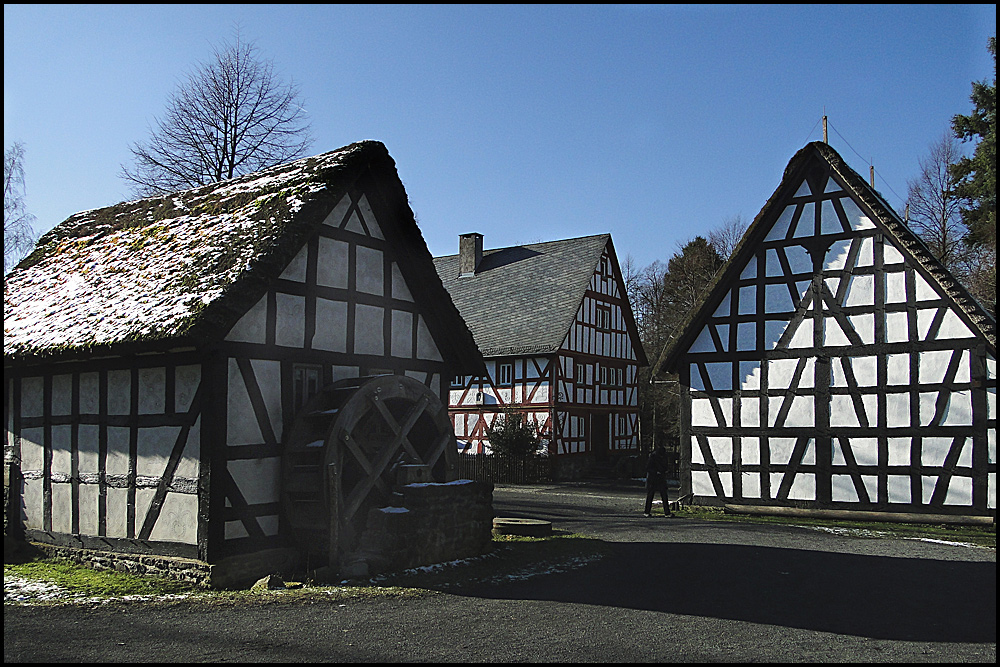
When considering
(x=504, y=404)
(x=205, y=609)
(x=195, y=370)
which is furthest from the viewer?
(x=504, y=404)

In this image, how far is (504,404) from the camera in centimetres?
3042

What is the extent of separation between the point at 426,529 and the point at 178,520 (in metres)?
3.11

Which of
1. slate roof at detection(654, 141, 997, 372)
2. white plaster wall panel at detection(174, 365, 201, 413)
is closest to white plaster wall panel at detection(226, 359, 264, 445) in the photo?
white plaster wall panel at detection(174, 365, 201, 413)

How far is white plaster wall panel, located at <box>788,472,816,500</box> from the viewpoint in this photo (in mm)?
16641

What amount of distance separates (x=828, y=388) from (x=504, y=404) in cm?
1536

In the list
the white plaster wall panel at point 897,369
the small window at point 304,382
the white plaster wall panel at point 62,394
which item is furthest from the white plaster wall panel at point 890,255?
the white plaster wall panel at point 62,394

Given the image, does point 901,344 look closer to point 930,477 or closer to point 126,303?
point 930,477

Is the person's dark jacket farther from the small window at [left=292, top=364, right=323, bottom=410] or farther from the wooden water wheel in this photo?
the small window at [left=292, top=364, right=323, bottom=410]

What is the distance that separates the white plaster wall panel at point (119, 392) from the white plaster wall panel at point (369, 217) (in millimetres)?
3939

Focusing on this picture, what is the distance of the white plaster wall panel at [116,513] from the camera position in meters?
10.8

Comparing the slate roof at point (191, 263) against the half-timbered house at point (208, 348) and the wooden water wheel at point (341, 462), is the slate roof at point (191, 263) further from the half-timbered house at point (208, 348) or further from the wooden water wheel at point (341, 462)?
the wooden water wheel at point (341, 462)

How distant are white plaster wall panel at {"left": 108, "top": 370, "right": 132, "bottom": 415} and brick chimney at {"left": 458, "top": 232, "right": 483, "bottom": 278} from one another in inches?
1021

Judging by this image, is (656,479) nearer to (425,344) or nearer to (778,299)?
(778,299)

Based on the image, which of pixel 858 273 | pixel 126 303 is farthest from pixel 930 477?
pixel 126 303
